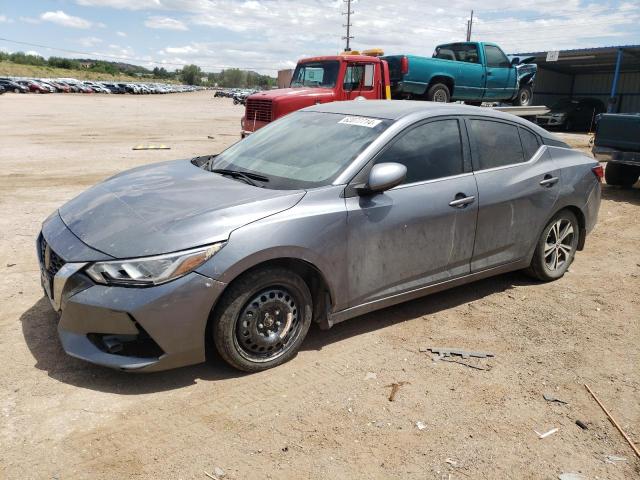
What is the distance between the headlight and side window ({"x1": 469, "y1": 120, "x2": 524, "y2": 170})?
2.52 metres

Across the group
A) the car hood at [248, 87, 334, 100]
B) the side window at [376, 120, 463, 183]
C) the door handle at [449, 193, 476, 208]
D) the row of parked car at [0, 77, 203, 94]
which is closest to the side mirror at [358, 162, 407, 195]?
the side window at [376, 120, 463, 183]

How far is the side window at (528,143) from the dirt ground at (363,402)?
1.28 m

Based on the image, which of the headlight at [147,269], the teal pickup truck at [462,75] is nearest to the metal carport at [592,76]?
the teal pickup truck at [462,75]

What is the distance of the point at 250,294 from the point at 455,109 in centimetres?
233

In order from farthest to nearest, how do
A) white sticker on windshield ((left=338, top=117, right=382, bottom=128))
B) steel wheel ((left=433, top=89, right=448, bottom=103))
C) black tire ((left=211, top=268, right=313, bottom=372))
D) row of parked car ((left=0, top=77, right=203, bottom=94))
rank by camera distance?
row of parked car ((left=0, top=77, right=203, bottom=94))
steel wheel ((left=433, top=89, right=448, bottom=103))
white sticker on windshield ((left=338, top=117, right=382, bottom=128))
black tire ((left=211, top=268, right=313, bottom=372))

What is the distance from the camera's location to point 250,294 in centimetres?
327

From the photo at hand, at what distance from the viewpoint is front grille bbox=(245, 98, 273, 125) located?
38.1 ft

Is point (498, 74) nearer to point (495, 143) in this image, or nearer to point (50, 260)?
point (495, 143)

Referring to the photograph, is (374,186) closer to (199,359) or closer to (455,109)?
(455,109)

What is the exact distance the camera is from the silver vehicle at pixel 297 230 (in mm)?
3062

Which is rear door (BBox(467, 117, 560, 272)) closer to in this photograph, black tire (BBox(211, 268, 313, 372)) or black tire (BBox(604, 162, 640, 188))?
black tire (BBox(211, 268, 313, 372))

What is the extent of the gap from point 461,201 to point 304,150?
1240 mm

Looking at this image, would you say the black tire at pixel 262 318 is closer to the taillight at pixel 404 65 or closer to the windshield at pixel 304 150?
the windshield at pixel 304 150

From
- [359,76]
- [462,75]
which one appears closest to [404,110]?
[359,76]
